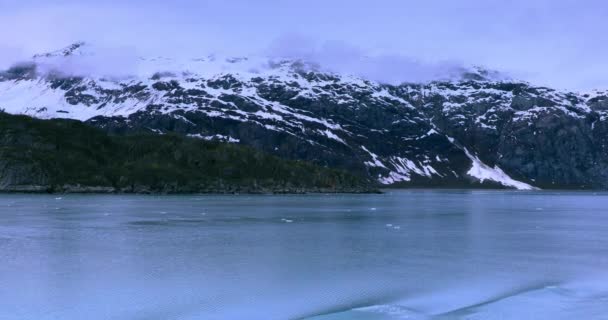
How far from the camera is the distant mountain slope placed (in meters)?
155

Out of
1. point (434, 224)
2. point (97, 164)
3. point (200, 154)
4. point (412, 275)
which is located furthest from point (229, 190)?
point (412, 275)

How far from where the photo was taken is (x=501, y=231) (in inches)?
1918

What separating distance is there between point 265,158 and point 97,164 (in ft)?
174

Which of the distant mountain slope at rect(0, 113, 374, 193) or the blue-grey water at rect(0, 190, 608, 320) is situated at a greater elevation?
the distant mountain slope at rect(0, 113, 374, 193)

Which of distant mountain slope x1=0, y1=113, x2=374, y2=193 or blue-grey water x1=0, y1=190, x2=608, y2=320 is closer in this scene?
blue-grey water x1=0, y1=190, x2=608, y2=320

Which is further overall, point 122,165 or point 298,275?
point 122,165

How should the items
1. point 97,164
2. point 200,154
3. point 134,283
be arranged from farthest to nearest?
point 200,154, point 97,164, point 134,283

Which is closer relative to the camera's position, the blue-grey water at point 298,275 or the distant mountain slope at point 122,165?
the blue-grey water at point 298,275

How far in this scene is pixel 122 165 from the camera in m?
176

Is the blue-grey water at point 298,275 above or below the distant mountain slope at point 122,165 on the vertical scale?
A: below

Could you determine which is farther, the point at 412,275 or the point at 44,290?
the point at 412,275

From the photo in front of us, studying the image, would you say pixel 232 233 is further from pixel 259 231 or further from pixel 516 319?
pixel 516 319

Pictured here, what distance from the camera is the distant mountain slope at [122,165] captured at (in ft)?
509

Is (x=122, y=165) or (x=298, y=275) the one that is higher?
(x=122, y=165)
